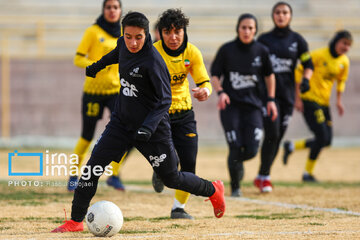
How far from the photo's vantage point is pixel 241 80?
8.80m

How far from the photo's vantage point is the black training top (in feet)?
17.8

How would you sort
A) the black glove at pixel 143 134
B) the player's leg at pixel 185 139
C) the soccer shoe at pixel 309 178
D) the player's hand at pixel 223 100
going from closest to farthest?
the black glove at pixel 143 134, the player's leg at pixel 185 139, the player's hand at pixel 223 100, the soccer shoe at pixel 309 178

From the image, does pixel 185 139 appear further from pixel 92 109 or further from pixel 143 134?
pixel 92 109

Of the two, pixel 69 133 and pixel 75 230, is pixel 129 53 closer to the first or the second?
pixel 75 230

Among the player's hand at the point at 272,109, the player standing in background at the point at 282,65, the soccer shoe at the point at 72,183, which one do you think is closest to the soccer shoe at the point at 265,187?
the player standing in background at the point at 282,65

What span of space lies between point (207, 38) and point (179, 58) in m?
15.5

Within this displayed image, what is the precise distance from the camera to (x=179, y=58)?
255 inches

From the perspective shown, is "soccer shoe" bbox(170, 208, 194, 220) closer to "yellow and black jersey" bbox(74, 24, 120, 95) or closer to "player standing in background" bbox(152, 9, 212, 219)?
"player standing in background" bbox(152, 9, 212, 219)

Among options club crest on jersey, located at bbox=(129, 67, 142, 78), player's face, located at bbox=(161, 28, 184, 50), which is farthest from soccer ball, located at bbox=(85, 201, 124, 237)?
player's face, located at bbox=(161, 28, 184, 50)

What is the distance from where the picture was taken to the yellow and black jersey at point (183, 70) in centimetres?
640

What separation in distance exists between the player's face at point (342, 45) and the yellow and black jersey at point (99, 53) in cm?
439

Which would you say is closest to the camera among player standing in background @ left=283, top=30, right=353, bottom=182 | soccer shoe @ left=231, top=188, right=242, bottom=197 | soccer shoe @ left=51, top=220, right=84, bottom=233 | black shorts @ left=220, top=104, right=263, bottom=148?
soccer shoe @ left=51, top=220, right=84, bottom=233

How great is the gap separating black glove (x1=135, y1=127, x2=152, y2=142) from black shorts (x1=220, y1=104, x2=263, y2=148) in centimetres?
354

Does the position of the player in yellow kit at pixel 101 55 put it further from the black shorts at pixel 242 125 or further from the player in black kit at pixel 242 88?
the black shorts at pixel 242 125
